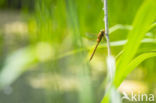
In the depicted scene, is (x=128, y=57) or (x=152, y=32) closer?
(x=128, y=57)

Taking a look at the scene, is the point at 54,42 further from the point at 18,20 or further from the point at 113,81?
the point at 18,20

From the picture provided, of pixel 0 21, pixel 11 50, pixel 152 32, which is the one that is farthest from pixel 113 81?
pixel 0 21

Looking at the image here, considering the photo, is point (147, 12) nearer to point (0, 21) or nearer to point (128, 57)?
point (128, 57)

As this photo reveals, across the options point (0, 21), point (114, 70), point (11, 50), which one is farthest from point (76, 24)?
point (0, 21)

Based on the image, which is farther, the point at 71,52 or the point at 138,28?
the point at 71,52

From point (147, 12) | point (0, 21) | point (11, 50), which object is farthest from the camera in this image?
point (0, 21)

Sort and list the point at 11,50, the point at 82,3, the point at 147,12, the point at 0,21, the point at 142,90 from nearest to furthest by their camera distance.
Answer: the point at 147,12
the point at 142,90
the point at 82,3
the point at 11,50
the point at 0,21

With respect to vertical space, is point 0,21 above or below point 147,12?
above
